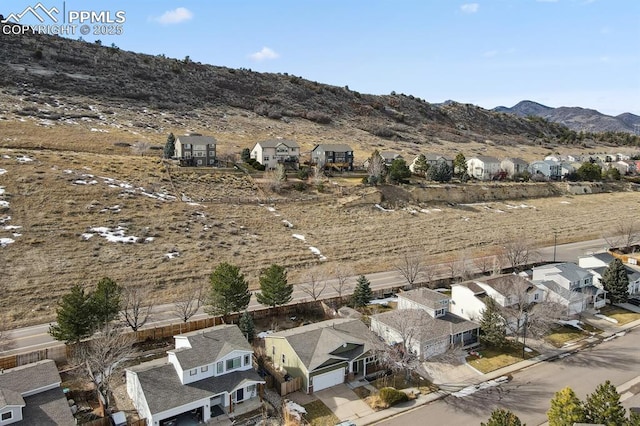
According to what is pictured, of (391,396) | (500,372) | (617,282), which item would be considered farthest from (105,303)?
(617,282)

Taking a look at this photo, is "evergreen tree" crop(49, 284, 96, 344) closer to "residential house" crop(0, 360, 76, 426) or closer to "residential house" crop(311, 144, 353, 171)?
"residential house" crop(0, 360, 76, 426)

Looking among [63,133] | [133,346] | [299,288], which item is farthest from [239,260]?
[63,133]

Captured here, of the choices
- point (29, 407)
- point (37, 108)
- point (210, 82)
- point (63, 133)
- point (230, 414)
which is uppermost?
point (210, 82)

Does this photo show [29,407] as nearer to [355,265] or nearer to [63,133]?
[355,265]

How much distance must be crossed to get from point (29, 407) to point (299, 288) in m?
25.9

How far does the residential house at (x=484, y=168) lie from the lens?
94750 mm

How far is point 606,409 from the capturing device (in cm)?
2323

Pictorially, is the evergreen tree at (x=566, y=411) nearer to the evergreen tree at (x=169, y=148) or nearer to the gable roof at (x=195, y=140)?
the gable roof at (x=195, y=140)

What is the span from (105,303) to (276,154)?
5371 centimetres

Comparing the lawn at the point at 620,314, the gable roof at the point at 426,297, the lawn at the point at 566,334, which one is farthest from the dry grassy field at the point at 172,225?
the lawn at the point at 566,334

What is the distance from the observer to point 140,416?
26.3m

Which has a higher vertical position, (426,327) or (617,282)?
(617,282)

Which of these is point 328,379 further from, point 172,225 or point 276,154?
point 276,154

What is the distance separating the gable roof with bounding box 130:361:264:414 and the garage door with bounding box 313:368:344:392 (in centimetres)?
383
